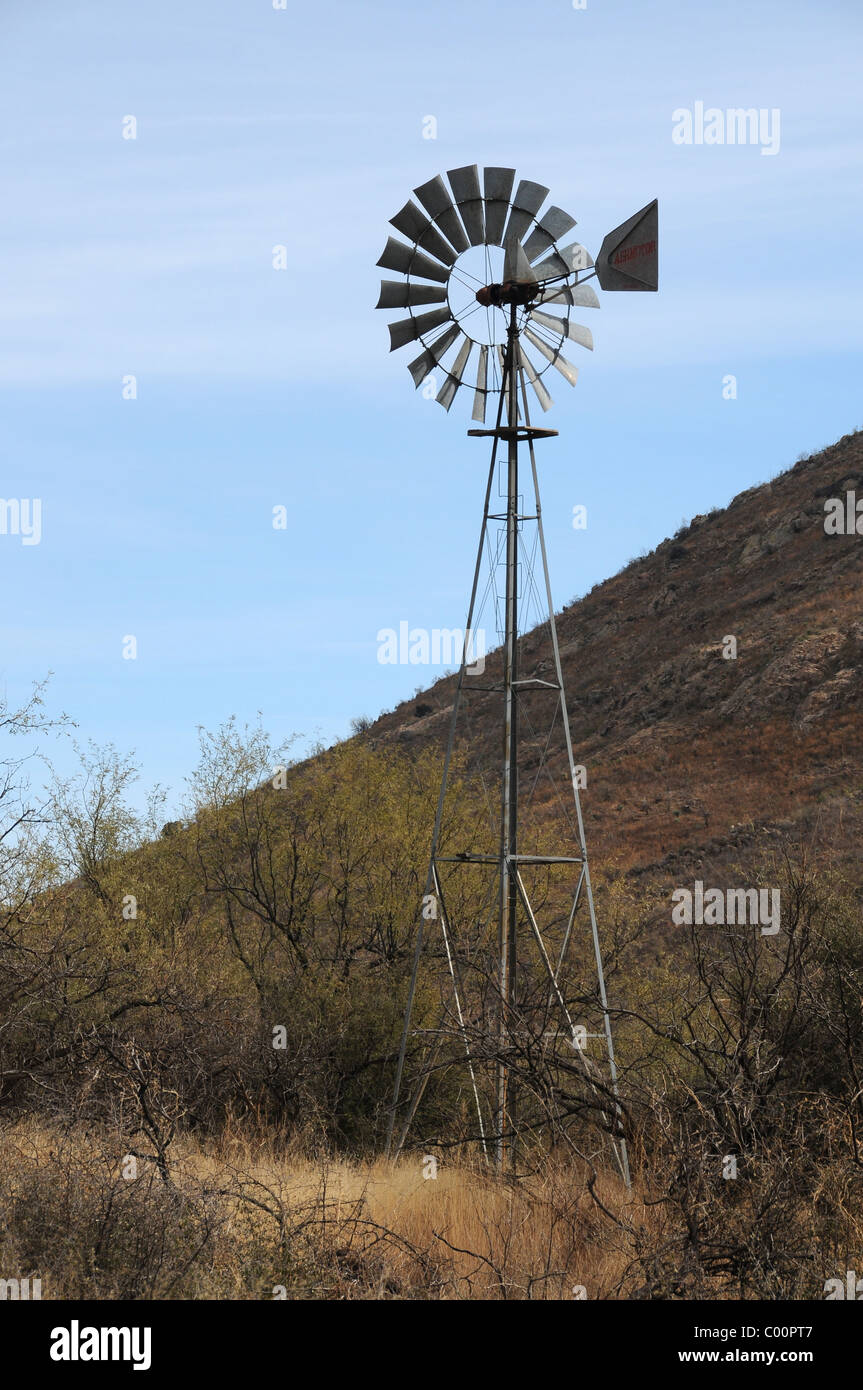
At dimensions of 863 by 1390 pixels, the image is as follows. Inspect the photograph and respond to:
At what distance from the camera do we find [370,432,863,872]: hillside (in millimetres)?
39500

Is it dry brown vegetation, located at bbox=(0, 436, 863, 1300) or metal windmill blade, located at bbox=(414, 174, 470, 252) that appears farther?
metal windmill blade, located at bbox=(414, 174, 470, 252)

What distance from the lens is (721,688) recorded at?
4862 centimetres

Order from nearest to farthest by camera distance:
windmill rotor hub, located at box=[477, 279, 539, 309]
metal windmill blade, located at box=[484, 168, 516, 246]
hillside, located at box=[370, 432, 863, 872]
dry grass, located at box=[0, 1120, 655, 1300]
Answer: dry grass, located at box=[0, 1120, 655, 1300]
metal windmill blade, located at box=[484, 168, 516, 246]
windmill rotor hub, located at box=[477, 279, 539, 309]
hillside, located at box=[370, 432, 863, 872]

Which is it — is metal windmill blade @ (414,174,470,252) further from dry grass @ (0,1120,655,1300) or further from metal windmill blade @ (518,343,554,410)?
dry grass @ (0,1120,655,1300)

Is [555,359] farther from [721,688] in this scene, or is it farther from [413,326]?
[721,688]

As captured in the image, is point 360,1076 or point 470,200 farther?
point 360,1076

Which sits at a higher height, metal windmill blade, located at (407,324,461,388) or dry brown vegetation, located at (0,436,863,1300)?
metal windmill blade, located at (407,324,461,388)

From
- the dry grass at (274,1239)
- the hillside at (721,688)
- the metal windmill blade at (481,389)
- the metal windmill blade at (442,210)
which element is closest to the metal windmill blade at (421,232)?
the metal windmill blade at (442,210)

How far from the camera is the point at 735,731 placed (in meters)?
45.3

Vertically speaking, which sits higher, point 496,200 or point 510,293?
point 496,200

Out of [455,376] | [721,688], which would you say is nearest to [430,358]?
[455,376]

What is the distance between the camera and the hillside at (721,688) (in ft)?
130

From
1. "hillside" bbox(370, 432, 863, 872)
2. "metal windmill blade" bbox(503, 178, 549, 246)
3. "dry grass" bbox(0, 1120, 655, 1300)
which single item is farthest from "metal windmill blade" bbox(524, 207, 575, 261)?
"hillside" bbox(370, 432, 863, 872)
